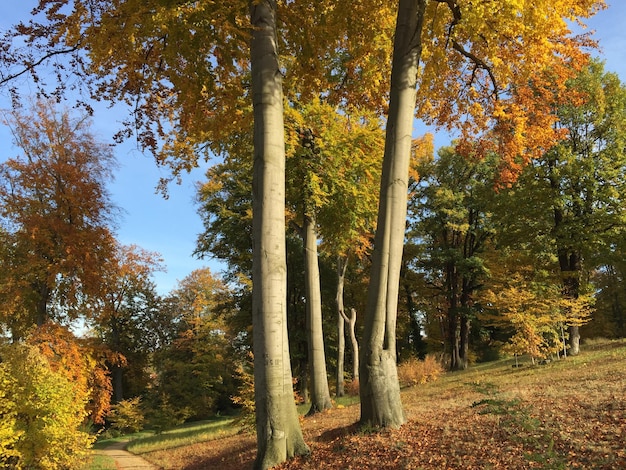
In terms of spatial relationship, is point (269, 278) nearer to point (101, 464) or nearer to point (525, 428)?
point (525, 428)

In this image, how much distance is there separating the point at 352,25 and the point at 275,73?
8.81 feet

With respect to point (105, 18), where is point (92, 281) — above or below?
below

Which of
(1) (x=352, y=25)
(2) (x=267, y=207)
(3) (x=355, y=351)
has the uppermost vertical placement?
(1) (x=352, y=25)

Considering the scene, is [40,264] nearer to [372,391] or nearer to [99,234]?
[99,234]

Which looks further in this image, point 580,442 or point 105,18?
point 105,18

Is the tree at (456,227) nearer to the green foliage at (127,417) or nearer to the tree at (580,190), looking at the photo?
the tree at (580,190)

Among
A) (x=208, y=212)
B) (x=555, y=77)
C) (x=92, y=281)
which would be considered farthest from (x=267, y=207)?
(x=208, y=212)

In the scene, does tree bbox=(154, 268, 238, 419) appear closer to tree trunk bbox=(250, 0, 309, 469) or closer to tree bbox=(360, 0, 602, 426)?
tree bbox=(360, 0, 602, 426)

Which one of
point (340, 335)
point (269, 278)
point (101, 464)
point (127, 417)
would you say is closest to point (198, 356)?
point (127, 417)

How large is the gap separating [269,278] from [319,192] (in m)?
6.82

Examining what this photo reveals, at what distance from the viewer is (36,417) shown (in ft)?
29.0

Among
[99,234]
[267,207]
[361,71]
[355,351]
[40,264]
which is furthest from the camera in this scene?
[355,351]

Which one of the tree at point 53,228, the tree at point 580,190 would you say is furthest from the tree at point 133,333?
the tree at point 580,190

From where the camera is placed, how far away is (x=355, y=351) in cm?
2297
